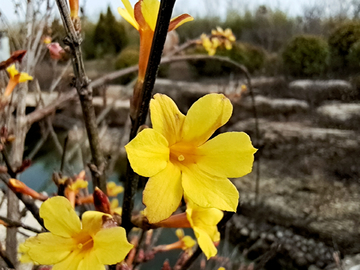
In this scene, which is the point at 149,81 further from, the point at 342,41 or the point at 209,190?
the point at 342,41

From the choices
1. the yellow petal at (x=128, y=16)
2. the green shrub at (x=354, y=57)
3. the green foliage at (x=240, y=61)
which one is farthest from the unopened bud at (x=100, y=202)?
the green foliage at (x=240, y=61)

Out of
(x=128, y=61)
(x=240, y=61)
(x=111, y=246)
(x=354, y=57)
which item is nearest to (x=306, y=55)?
(x=354, y=57)

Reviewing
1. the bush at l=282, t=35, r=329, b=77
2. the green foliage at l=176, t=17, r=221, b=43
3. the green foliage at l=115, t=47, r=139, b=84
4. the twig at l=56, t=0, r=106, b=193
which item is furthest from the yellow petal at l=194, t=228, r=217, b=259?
the green foliage at l=176, t=17, r=221, b=43

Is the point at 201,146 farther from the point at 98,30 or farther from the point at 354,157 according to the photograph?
the point at 98,30

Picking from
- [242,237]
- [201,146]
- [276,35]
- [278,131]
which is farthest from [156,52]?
[276,35]

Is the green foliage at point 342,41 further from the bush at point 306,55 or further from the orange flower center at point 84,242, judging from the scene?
the orange flower center at point 84,242

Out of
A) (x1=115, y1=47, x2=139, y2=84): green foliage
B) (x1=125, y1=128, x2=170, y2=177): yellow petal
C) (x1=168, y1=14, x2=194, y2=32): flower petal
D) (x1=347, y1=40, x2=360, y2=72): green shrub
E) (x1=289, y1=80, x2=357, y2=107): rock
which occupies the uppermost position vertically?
(x1=168, y1=14, x2=194, y2=32): flower petal

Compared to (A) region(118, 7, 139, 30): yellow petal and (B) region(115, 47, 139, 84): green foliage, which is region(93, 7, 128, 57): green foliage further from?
(A) region(118, 7, 139, 30): yellow petal
